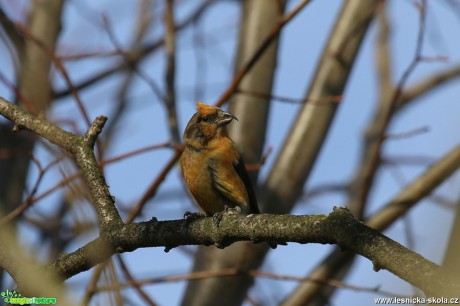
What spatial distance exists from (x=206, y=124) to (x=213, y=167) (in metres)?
0.51

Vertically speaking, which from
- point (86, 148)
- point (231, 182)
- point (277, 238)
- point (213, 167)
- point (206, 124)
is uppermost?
point (206, 124)

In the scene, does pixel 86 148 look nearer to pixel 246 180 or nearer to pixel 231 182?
pixel 231 182

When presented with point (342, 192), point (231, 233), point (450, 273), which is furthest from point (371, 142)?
point (450, 273)

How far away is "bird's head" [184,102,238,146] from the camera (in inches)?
218

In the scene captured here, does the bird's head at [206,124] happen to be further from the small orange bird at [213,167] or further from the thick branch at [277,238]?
the thick branch at [277,238]

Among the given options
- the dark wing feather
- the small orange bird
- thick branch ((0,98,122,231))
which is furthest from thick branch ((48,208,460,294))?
the dark wing feather

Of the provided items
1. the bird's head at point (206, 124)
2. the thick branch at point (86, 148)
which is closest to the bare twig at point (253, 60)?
the bird's head at point (206, 124)

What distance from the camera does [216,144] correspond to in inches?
215

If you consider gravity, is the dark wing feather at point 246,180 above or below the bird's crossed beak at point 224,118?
below

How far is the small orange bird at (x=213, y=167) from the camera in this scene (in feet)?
16.9

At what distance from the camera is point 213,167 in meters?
5.22

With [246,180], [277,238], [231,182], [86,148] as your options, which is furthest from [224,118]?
[277,238]

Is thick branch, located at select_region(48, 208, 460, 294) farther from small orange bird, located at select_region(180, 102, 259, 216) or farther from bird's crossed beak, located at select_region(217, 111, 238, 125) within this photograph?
bird's crossed beak, located at select_region(217, 111, 238, 125)

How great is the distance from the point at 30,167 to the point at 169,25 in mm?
1716
